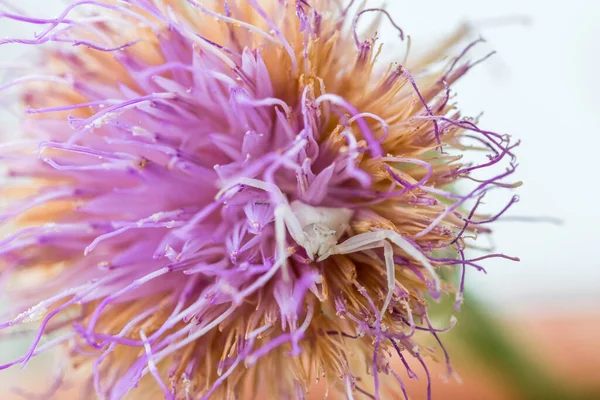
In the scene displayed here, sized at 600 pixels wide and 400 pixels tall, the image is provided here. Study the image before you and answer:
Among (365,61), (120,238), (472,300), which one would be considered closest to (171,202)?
(120,238)

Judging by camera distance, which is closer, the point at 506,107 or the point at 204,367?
the point at 204,367

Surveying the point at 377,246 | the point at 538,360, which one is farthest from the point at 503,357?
the point at 377,246

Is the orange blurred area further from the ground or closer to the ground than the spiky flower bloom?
closer to the ground

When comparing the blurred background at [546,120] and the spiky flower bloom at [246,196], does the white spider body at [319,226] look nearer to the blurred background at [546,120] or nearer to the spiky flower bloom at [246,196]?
the spiky flower bloom at [246,196]

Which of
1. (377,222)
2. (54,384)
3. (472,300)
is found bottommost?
(54,384)

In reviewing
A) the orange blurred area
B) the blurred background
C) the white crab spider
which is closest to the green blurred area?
the orange blurred area

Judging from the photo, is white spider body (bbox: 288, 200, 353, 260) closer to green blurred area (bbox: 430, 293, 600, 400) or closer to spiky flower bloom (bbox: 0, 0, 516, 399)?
spiky flower bloom (bbox: 0, 0, 516, 399)

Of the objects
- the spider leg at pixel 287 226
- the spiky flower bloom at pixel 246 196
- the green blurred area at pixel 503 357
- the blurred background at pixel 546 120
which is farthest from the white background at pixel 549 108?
the spider leg at pixel 287 226

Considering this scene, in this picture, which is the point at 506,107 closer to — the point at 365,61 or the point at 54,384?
the point at 365,61
